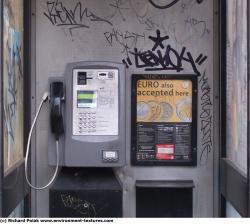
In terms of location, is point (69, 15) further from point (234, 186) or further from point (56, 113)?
point (234, 186)

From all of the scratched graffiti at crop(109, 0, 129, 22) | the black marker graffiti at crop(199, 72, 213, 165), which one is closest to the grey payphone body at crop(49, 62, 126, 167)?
the scratched graffiti at crop(109, 0, 129, 22)

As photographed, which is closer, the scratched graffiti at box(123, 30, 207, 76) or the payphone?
the payphone

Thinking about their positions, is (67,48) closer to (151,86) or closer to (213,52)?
(151,86)

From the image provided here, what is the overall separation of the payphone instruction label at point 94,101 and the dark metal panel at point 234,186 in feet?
2.32

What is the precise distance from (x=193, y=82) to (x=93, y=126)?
72cm

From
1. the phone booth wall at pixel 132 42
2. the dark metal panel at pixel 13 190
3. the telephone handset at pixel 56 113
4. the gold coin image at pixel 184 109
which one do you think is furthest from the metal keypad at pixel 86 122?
the gold coin image at pixel 184 109

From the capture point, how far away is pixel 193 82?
11.9 feet

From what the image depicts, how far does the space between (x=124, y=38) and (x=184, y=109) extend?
59cm

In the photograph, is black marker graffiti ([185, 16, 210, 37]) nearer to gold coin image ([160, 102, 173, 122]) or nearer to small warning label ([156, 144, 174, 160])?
gold coin image ([160, 102, 173, 122])

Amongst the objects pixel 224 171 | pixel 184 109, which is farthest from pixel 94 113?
pixel 224 171

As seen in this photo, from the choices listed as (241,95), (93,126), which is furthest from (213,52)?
(93,126)

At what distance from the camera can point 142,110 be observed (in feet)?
12.0

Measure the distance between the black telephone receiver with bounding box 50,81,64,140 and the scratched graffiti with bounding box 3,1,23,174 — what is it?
20 cm

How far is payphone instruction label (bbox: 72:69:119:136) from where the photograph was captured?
11.1ft
